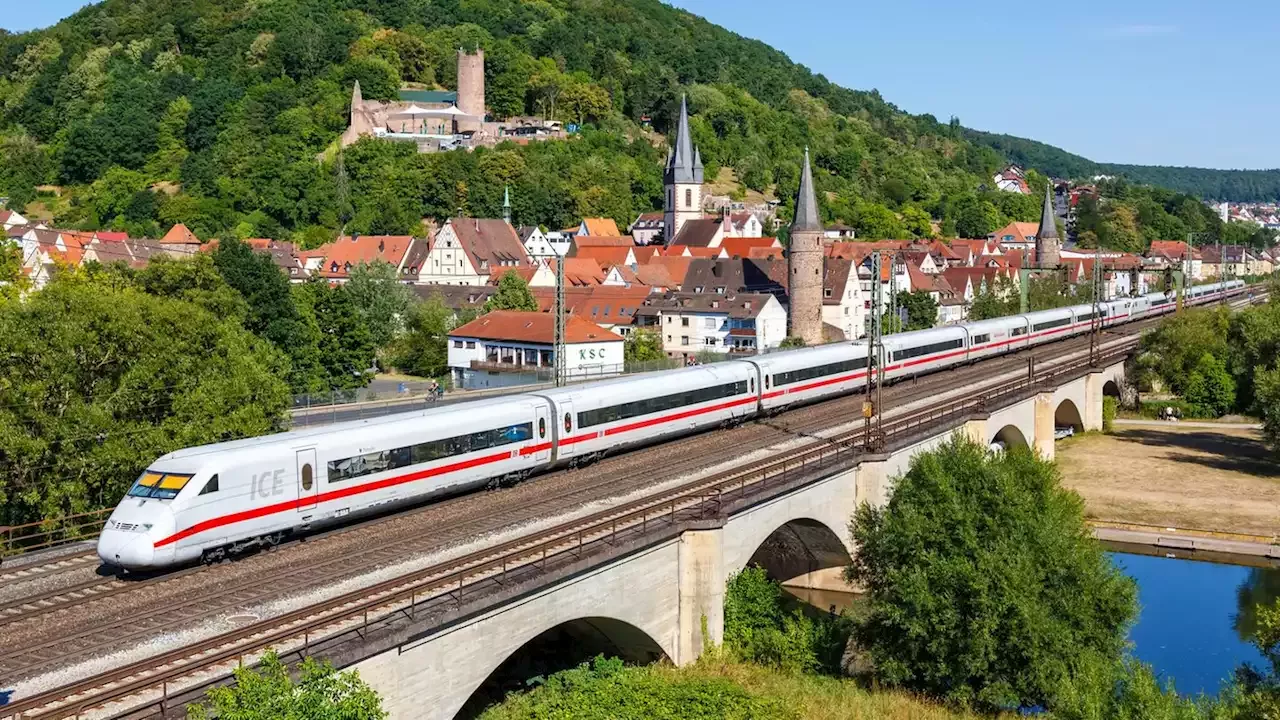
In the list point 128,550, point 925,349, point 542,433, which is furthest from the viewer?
point 925,349

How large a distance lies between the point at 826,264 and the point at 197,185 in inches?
3810

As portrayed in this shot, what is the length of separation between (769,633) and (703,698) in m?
4.58

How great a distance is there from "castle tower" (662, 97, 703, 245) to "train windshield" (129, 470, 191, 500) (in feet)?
390

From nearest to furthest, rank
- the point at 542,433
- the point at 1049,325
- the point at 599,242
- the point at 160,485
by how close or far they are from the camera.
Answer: the point at 160,485 → the point at 542,433 → the point at 1049,325 → the point at 599,242

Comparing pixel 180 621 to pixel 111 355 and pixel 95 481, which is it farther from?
pixel 111 355

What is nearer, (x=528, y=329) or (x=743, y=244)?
(x=528, y=329)

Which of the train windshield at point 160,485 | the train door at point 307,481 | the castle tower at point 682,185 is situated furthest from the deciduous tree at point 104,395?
the castle tower at point 682,185

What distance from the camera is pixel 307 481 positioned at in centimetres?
2244

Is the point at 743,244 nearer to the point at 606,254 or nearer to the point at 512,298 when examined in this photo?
the point at 606,254

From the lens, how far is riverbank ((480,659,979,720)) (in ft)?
69.6

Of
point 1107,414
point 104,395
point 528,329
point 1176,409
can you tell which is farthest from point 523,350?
point 1176,409

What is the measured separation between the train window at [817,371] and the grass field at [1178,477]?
1068cm

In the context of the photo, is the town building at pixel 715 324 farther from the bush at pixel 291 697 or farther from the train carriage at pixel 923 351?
the bush at pixel 291 697

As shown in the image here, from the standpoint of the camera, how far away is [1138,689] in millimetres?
19203
